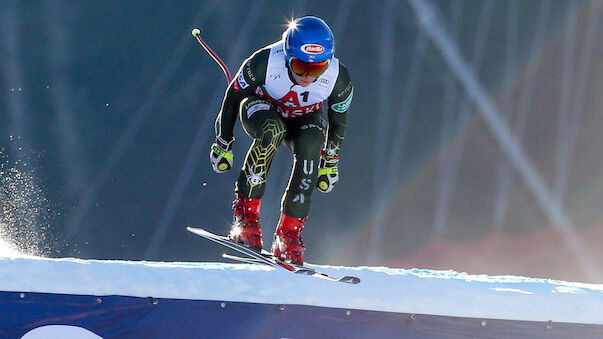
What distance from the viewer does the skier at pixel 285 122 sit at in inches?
165

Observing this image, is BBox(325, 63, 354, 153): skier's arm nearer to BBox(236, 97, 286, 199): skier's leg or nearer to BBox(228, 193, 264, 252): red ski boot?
BBox(236, 97, 286, 199): skier's leg

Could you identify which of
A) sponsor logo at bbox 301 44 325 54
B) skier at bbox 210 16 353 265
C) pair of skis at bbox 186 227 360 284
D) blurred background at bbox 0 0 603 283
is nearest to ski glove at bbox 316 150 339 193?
skier at bbox 210 16 353 265

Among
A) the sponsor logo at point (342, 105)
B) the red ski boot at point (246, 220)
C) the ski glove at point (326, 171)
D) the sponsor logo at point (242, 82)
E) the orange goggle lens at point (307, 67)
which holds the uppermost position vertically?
the sponsor logo at point (342, 105)

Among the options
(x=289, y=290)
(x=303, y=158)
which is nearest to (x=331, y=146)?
(x=303, y=158)

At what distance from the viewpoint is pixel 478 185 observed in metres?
10.3

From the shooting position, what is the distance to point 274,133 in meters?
4.16

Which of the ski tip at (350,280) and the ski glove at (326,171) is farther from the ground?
the ski glove at (326,171)

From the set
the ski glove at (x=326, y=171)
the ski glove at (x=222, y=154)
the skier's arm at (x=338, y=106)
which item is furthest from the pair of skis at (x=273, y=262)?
the skier's arm at (x=338, y=106)

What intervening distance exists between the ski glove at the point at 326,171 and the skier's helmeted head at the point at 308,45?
69 centimetres

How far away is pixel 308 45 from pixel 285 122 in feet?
1.87

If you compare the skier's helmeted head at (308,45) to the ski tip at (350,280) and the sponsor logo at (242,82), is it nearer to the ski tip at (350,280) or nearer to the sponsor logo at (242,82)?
the sponsor logo at (242,82)

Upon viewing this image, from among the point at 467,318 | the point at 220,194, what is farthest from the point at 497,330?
the point at 220,194

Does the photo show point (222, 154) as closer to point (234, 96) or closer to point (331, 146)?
point (234, 96)

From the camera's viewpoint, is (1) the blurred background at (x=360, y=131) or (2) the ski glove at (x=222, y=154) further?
(1) the blurred background at (x=360, y=131)
